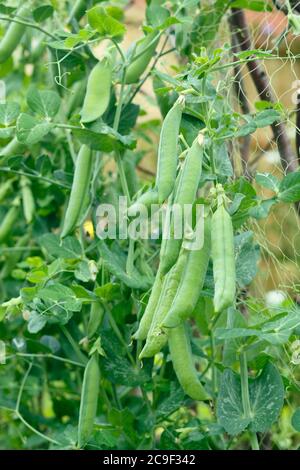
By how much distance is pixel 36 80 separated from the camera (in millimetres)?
1735

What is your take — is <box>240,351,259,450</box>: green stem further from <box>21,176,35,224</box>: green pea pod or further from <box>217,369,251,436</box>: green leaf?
<box>21,176,35,224</box>: green pea pod

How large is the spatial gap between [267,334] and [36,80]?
39.0 inches

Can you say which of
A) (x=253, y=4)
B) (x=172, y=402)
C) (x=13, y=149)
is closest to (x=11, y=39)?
(x=13, y=149)

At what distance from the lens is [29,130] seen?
1.07 meters

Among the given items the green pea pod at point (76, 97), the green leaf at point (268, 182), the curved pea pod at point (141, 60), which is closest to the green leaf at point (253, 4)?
the curved pea pod at point (141, 60)

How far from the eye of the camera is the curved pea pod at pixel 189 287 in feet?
2.74

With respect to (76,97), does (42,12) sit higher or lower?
higher

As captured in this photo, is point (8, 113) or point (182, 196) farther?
point (8, 113)

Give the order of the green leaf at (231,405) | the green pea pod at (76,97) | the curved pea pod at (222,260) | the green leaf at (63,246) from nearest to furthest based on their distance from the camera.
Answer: the curved pea pod at (222,260) < the green leaf at (231,405) < the green leaf at (63,246) < the green pea pod at (76,97)

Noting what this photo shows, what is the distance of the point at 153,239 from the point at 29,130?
26 cm

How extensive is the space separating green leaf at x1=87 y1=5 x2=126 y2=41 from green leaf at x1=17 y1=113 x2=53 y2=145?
14cm

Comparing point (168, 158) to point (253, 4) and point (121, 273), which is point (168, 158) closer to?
point (121, 273)

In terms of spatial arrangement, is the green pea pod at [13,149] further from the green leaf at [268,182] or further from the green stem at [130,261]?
the green leaf at [268,182]

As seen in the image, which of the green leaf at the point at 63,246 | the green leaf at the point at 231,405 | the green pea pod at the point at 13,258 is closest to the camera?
the green leaf at the point at 231,405
